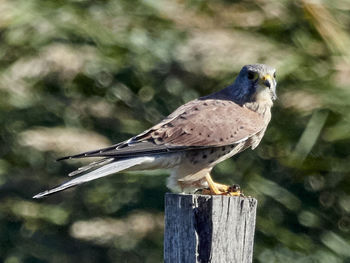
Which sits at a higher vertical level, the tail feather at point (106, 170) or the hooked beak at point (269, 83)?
the hooked beak at point (269, 83)

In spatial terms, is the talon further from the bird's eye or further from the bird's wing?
the bird's eye

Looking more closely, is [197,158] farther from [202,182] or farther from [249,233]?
[249,233]

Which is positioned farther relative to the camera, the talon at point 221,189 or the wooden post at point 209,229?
the talon at point 221,189

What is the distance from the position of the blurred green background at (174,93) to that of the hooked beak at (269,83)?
2.61ft

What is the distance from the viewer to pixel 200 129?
13.0 feet

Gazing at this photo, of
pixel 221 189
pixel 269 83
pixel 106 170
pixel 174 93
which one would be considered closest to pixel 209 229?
pixel 106 170

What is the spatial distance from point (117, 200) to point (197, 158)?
66.4 inches

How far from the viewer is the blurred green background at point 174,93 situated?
199 inches

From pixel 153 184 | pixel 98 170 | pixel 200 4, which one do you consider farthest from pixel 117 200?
pixel 98 170

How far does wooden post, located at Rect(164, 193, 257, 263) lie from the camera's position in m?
2.79

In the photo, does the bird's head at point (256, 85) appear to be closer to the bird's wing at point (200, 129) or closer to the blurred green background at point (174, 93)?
the bird's wing at point (200, 129)

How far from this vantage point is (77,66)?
529 cm

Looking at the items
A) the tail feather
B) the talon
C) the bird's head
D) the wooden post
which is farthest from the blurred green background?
the wooden post

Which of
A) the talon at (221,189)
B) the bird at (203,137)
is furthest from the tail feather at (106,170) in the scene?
the talon at (221,189)
